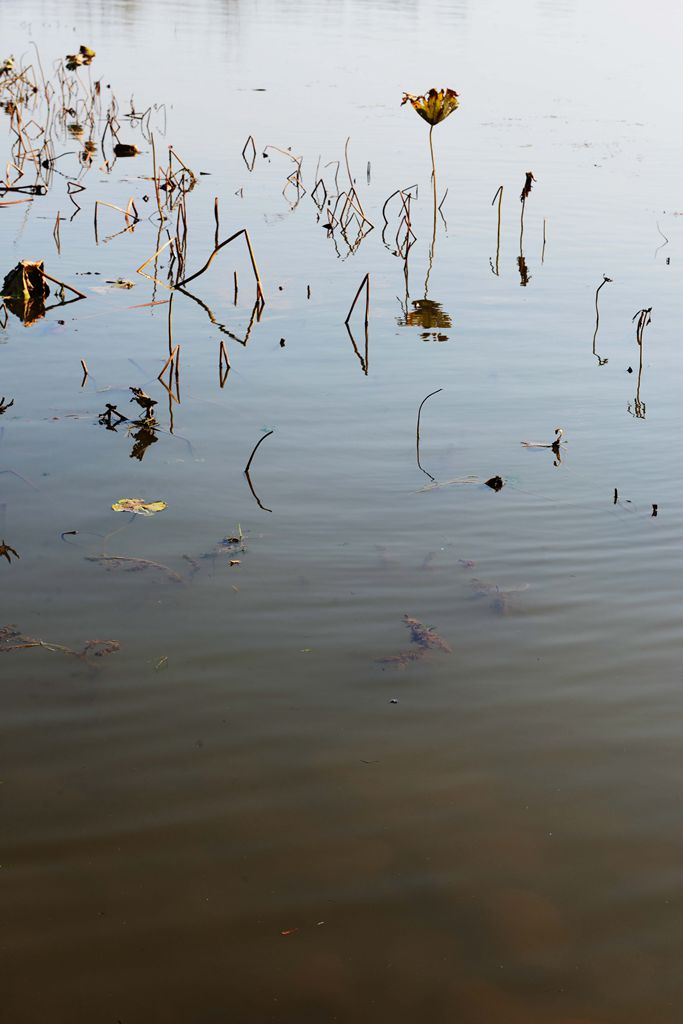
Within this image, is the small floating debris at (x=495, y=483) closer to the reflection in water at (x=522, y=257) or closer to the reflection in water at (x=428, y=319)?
the reflection in water at (x=428, y=319)

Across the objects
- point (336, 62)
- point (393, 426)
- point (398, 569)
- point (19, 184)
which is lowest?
point (398, 569)

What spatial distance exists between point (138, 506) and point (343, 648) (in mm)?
1311

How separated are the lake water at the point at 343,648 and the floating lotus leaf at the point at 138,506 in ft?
0.15

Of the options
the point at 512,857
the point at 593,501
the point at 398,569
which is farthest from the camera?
the point at 593,501

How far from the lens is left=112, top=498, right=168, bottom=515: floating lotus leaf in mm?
4039

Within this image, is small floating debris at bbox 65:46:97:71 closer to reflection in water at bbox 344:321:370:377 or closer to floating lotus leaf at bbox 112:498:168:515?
reflection in water at bbox 344:321:370:377

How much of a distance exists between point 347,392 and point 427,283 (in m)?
2.84

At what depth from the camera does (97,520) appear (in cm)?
396

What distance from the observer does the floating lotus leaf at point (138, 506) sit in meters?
4.04

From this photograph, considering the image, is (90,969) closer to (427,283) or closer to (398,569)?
(398,569)

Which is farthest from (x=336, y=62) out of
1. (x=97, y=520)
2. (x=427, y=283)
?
(x=97, y=520)

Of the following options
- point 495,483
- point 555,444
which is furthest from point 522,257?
point 495,483

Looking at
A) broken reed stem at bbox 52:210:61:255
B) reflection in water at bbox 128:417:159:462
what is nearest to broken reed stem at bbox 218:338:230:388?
reflection in water at bbox 128:417:159:462

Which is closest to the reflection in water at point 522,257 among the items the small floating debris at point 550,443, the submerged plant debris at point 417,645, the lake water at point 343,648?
the lake water at point 343,648
